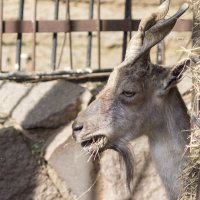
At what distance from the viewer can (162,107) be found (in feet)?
18.2

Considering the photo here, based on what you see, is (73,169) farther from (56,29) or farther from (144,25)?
(144,25)

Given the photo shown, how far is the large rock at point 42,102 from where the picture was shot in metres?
6.30

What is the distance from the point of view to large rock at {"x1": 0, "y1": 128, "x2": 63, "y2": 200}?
616 cm

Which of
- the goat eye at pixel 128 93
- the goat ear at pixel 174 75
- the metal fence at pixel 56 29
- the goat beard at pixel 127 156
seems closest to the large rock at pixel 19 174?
the metal fence at pixel 56 29

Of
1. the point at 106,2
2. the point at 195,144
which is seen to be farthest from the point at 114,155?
the point at 106,2

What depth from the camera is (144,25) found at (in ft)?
17.3

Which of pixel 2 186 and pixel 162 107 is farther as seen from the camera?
pixel 2 186

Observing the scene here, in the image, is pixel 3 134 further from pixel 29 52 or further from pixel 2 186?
pixel 29 52

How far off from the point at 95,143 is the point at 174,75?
707 mm

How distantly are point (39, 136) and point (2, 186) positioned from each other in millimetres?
502

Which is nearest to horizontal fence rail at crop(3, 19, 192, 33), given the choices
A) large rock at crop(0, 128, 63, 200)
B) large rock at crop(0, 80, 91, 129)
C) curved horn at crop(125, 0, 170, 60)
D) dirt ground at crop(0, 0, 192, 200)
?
large rock at crop(0, 80, 91, 129)

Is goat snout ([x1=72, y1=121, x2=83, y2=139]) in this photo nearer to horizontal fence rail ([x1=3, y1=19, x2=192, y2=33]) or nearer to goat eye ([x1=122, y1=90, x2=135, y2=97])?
goat eye ([x1=122, y1=90, x2=135, y2=97])

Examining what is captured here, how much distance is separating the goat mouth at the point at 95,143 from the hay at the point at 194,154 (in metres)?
0.61

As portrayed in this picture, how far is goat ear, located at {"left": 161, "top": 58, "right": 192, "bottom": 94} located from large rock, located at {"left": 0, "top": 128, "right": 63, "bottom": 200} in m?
1.33
